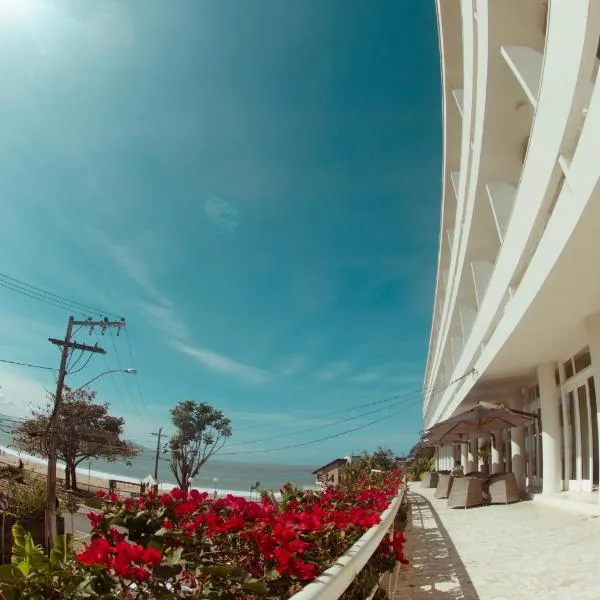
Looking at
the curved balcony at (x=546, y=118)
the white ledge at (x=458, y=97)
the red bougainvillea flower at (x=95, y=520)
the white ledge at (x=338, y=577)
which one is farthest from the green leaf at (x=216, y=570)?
the white ledge at (x=458, y=97)

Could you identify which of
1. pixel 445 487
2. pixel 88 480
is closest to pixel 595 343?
pixel 445 487

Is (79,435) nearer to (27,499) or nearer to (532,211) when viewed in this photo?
(27,499)

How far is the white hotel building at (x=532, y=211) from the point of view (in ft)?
20.1

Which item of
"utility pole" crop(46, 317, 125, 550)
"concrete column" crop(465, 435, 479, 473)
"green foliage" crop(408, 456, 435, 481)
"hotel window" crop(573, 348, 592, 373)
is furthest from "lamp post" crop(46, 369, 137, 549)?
"green foliage" crop(408, 456, 435, 481)

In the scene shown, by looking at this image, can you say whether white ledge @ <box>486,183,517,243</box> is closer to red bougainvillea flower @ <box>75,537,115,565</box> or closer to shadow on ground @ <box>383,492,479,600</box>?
shadow on ground @ <box>383,492,479,600</box>

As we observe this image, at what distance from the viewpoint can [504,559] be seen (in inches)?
218

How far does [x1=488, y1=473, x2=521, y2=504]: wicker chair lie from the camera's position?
12359 millimetres

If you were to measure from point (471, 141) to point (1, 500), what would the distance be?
550 inches

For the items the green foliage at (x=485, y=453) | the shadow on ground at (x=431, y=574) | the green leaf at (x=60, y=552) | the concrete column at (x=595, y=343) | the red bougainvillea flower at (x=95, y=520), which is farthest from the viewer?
the green foliage at (x=485, y=453)

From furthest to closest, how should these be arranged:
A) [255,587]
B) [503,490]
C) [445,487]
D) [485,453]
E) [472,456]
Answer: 1. [472,456]
2. [485,453]
3. [445,487]
4. [503,490]
5. [255,587]

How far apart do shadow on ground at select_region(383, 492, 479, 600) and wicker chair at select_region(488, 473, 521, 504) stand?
218 inches

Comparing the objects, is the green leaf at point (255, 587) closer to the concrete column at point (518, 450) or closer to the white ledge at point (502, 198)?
the white ledge at point (502, 198)

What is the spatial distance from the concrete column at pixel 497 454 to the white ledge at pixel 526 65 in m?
14.1

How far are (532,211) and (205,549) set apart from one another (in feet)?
25.4
